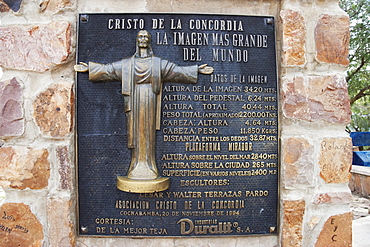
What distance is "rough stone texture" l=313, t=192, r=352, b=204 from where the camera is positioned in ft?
7.47

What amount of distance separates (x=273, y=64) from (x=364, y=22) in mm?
7398

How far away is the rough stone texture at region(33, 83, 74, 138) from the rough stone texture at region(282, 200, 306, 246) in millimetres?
1842

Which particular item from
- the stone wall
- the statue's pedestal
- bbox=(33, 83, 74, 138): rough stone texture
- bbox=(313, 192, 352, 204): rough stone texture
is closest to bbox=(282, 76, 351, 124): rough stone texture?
the stone wall

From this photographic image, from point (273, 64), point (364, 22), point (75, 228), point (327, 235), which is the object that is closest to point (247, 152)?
point (273, 64)

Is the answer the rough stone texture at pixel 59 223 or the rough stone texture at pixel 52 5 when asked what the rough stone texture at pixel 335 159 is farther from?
the rough stone texture at pixel 52 5

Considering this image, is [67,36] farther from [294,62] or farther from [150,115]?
[294,62]

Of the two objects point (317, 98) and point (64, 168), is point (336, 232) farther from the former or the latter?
point (64, 168)

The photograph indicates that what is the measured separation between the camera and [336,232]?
2.29m

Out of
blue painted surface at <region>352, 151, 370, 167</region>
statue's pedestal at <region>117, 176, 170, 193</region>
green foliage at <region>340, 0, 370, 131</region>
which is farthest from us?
green foliage at <region>340, 0, 370, 131</region>

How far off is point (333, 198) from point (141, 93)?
1.74m

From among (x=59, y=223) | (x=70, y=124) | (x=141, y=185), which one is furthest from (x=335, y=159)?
(x=59, y=223)

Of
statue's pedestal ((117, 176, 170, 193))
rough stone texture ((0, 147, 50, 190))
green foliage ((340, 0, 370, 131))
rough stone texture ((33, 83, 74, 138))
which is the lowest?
statue's pedestal ((117, 176, 170, 193))

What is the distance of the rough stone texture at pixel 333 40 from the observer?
228 centimetres

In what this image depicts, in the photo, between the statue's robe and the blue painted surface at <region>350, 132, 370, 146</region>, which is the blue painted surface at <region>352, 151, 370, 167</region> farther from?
the statue's robe
